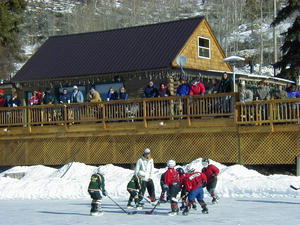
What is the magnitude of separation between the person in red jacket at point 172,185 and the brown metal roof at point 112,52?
12812 millimetres

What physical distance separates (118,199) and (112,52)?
13.9 meters

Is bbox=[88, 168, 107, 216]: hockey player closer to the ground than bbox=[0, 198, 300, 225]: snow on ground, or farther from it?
farther from it

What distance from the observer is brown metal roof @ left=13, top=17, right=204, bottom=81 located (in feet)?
101

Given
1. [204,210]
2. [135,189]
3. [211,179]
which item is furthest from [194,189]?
[135,189]

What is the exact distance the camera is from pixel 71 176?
23.7 meters

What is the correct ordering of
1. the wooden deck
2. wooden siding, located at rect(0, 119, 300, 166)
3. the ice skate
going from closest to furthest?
the ice skate, the wooden deck, wooden siding, located at rect(0, 119, 300, 166)

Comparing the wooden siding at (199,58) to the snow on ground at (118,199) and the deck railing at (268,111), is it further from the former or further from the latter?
the snow on ground at (118,199)

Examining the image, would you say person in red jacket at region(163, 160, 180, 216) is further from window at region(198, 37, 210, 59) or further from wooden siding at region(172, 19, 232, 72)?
window at region(198, 37, 210, 59)

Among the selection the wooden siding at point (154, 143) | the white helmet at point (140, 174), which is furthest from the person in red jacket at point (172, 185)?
the wooden siding at point (154, 143)

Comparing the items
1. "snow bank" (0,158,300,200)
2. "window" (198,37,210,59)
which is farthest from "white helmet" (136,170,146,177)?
"window" (198,37,210,59)

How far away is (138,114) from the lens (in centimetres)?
2438

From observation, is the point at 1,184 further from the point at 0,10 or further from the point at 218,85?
the point at 0,10

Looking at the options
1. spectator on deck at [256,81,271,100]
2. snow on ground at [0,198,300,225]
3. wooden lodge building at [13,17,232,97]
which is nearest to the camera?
snow on ground at [0,198,300,225]

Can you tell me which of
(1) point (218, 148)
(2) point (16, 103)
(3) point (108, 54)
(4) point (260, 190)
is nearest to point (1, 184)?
(2) point (16, 103)
